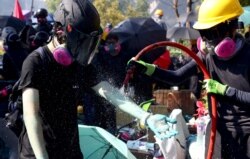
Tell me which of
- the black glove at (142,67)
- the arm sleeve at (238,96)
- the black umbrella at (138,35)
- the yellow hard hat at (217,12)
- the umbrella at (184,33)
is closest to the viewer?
the arm sleeve at (238,96)

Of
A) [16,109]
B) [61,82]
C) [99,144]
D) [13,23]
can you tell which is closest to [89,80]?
[61,82]

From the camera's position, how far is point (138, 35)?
8.17 meters

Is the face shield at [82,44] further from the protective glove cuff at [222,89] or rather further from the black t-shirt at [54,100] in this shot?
the protective glove cuff at [222,89]

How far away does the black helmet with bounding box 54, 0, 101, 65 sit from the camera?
8.92 feet

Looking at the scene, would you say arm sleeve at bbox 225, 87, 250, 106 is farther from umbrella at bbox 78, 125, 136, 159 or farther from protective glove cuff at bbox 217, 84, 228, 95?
umbrella at bbox 78, 125, 136, 159

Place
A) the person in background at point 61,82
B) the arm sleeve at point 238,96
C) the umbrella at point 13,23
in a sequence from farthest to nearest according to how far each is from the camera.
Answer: the umbrella at point 13,23, the arm sleeve at point 238,96, the person in background at point 61,82

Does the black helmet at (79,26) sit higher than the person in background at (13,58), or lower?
higher

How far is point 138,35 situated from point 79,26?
548 cm

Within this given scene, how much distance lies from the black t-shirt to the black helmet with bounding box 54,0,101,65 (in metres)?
0.11

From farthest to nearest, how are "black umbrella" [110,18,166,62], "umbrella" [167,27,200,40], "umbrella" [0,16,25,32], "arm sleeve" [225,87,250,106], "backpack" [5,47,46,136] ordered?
"umbrella" [167,27,200,40] → "umbrella" [0,16,25,32] → "black umbrella" [110,18,166,62] → "arm sleeve" [225,87,250,106] → "backpack" [5,47,46,136]

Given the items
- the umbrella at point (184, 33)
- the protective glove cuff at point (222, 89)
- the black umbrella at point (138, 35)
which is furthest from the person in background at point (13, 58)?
the umbrella at point (184, 33)

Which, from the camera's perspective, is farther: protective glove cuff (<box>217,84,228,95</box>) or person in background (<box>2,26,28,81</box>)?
person in background (<box>2,26,28,81</box>)

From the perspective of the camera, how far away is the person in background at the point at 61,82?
2.65 m

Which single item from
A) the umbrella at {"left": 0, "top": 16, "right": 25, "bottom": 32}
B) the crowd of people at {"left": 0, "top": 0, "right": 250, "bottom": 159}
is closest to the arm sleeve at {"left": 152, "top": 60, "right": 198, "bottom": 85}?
the crowd of people at {"left": 0, "top": 0, "right": 250, "bottom": 159}
